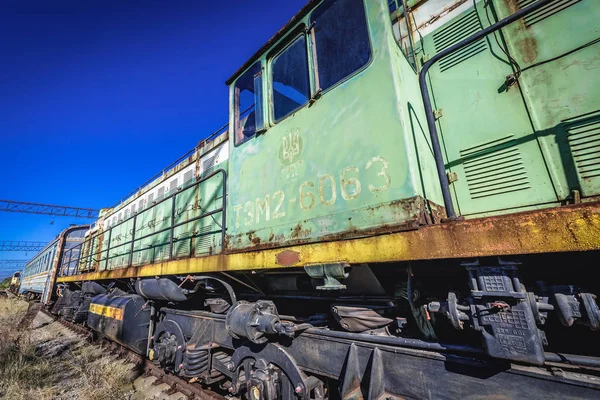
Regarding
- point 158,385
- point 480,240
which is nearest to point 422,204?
point 480,240

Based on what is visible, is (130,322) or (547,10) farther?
(130,322)

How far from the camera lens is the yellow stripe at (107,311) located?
188 inches

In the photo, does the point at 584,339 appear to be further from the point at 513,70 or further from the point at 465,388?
the point at 513,70

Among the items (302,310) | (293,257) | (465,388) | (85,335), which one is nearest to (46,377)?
(85,335)

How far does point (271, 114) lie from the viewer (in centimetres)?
297

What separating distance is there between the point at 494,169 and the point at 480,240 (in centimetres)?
92

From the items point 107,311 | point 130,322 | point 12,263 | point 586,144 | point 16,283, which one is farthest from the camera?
point 12,263

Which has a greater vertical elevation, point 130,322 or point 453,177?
point 453,177

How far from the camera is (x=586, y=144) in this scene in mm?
1718

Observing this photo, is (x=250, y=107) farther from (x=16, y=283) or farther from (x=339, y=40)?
(x=16, y=283)

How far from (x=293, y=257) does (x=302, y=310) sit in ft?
4.19

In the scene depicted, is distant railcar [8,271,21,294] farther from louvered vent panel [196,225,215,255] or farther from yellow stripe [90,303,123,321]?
louvered vent panel [196,225,215,255]

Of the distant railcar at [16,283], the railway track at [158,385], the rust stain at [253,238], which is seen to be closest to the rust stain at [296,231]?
the rust stain at [253,238]

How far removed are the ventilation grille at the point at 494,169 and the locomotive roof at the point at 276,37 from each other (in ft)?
6.50
